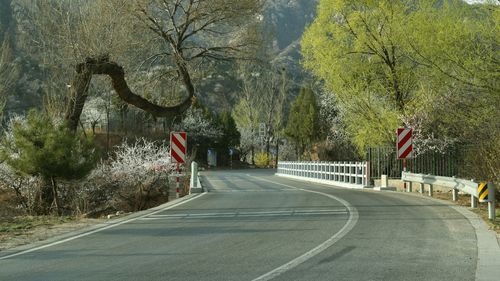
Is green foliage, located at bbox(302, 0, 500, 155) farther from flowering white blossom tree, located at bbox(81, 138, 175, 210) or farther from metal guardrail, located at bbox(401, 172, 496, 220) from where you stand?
flowering white blossom tree, located at bbox(81, 138, 175, 210)

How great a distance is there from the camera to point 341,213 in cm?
1488

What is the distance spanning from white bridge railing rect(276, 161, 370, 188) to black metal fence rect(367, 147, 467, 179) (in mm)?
1015

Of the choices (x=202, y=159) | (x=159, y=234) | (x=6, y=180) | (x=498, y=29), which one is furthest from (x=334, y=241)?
(x=202, y=159)

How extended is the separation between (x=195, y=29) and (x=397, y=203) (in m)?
11.9

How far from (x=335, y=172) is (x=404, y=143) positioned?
8.77 metres

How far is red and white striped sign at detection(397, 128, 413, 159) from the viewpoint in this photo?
77.6 feet

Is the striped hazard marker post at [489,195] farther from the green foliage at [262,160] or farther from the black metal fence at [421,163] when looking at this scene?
the green foliage at [262,160]

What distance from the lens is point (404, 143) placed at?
23828 mm

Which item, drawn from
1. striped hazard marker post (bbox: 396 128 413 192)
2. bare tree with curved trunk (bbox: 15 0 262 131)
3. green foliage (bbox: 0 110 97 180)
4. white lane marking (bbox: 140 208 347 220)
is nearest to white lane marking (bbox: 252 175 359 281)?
white lane marking (bbox: 140 208 347 220)

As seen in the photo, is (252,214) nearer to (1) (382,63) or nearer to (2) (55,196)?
A: (2) (55,196)

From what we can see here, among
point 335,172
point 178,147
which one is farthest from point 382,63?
point 178,147

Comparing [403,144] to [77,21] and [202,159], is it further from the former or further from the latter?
[202,159]

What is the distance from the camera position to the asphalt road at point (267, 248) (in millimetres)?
7793

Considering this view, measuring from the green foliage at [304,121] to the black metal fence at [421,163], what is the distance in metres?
35.9
